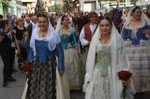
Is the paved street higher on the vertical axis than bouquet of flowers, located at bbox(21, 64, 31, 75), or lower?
lower

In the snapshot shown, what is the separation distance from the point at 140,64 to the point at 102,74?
2.58m

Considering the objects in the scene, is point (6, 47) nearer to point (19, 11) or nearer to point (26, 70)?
point (26, 70)

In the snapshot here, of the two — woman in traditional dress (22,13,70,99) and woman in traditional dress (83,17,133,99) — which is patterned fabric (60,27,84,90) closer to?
woman in traditional dress (22,13,70,99)

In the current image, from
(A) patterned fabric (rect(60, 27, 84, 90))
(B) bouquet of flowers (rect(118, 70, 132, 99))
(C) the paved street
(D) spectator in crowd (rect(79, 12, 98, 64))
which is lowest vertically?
(C) the paved street

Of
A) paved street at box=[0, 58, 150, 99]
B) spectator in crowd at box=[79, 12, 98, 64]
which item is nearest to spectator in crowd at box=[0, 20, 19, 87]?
paved street at box=[0, 58, 150, 99]

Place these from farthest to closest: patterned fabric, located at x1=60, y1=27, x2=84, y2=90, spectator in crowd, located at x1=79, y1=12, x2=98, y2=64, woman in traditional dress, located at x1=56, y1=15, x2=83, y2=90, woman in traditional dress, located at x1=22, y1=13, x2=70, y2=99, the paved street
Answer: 1. spectator in crowd, located at x1=79, y1=12, x2=98, y2=64
2. patterned fabric, located at x1=60, y1=27, x2=84, y2=90
3. woman in traditional dress, located at x1=56, y1=15, x2=83, y2=90
4. the paved street
5. woman in traditional dress, located at x1=22, y1=13, x2=70, y2=99

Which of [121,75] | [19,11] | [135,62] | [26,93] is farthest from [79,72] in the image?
[19,11]

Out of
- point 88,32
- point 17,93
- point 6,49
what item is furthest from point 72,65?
point 6,49

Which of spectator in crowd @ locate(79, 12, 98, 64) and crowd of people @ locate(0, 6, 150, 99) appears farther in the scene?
spectator in crowd @ locate(79, 12, 98, 64)

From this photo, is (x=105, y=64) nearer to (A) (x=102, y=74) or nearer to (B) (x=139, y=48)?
(A) (x=102, y=74)

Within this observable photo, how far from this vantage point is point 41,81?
23.2 ft

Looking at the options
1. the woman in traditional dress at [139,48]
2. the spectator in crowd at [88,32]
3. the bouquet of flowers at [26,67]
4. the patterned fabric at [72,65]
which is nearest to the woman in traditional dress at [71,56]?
the patterned fabric at [72,65]

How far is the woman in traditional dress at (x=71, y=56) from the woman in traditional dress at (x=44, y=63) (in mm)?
2590

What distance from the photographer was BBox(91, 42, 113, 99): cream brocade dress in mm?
6512
